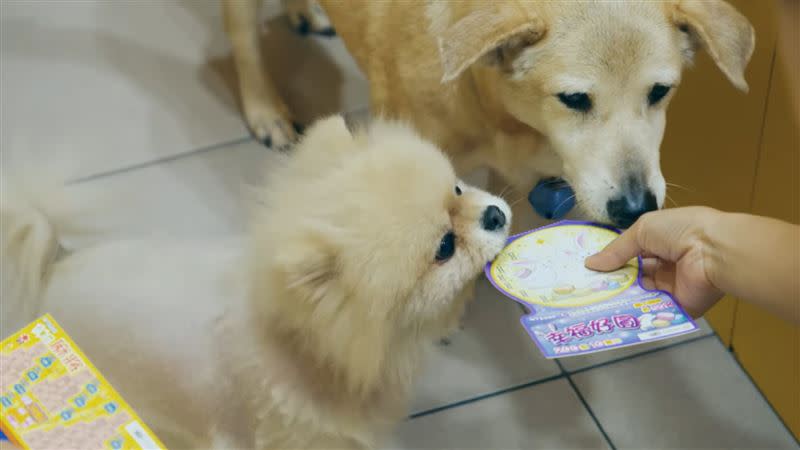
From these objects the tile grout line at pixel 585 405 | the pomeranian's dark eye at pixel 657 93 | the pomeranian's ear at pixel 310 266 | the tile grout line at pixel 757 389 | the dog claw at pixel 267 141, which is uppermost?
the pomeranian's ear at pixel 310 266

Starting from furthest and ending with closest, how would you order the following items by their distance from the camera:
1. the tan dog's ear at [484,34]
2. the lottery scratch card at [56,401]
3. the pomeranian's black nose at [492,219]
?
the tan dog's ear at [484,34] < the pomeranian's black nose at [492,219] < the lottery scratch card at [56,401]

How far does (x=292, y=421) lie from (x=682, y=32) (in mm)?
883

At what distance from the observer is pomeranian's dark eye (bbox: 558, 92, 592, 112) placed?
1.22 meters

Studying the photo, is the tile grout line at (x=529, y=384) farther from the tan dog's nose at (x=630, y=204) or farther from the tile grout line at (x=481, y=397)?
the tan dog's nose at (x=630, y=204)

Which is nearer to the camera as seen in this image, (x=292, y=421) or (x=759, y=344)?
(x=292, y=421)

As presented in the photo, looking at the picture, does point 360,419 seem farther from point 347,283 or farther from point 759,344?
point 759,344

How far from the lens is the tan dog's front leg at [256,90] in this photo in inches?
80.4

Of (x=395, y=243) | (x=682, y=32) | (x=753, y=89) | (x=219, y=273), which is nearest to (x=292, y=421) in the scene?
(x=219, y=273)

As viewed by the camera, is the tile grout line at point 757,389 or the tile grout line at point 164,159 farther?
the tile grout line at point 164,159

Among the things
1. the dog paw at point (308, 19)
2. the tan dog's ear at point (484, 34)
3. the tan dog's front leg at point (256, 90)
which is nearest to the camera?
the tan dog's ear at point (484, 34)

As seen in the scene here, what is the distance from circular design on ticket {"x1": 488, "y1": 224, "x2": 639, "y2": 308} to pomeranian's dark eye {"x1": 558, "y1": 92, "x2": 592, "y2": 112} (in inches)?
8.2

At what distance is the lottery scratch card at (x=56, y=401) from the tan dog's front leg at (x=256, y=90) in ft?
4.28

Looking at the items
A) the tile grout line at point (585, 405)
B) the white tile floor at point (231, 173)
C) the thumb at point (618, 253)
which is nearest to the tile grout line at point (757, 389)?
the white tile floor at point (231, 173)

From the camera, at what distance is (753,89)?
54.4 inches
